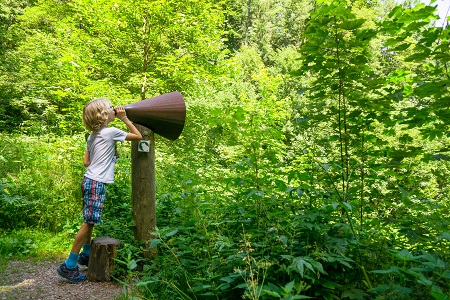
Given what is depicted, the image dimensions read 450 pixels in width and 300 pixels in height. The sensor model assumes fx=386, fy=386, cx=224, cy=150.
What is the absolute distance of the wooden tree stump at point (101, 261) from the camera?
385cm

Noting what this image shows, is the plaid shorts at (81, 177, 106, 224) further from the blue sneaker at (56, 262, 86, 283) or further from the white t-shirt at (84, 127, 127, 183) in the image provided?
the blue sneaker at (56, 262, 86, 283)

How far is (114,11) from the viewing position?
867 centimetres

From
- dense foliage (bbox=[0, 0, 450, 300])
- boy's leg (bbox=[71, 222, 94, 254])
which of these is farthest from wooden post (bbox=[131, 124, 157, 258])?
boy's leg (bbox=[71, 222, 94, 254])

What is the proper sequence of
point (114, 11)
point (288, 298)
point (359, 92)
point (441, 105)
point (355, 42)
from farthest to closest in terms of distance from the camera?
point (114, 11)
point (359, 92)
point (355, 42)
point (441, 105)
point (288, 298)

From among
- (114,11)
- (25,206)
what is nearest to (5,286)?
(25,206)

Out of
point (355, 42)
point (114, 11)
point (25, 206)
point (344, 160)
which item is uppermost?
point (114, 11)

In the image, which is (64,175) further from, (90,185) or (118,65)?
(118,65)

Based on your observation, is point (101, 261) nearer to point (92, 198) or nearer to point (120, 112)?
point (92, 198)

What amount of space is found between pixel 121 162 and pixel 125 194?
38.7 inches

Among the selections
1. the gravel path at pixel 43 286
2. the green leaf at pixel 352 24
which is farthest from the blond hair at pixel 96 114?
the green leaf at pixel 352 24

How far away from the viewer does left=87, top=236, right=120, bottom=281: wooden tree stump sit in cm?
385

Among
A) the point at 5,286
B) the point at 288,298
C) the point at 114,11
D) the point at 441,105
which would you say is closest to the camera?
the point at 288,298

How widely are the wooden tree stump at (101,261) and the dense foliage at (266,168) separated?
0.59ft

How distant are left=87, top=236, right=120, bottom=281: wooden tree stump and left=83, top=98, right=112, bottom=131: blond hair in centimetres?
118
